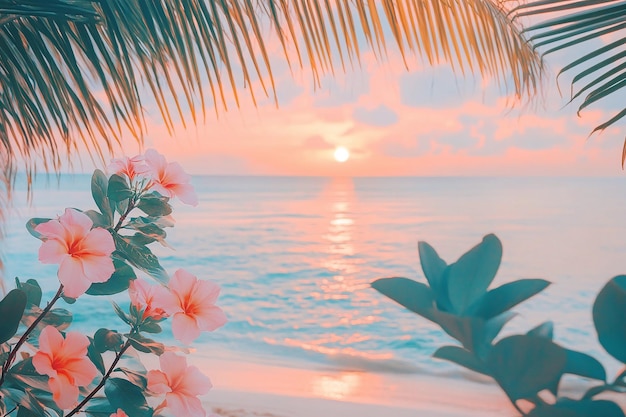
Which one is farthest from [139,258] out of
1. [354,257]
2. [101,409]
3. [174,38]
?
[354,257]

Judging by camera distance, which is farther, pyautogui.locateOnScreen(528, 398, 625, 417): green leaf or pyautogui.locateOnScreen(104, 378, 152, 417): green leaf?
Answer: pyautogui.locateOnScreen(104, 378, 152, 417): green leaf

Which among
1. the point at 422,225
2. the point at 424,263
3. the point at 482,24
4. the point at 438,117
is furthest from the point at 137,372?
the point at 438,117

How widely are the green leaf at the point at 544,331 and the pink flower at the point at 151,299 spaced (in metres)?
0.35

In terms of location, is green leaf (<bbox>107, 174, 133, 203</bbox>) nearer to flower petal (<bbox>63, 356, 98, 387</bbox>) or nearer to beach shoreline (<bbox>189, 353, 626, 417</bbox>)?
flower petal (<bbox>63, 356, 98, 387</bbox>)

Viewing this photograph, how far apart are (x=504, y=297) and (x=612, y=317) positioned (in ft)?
0.09

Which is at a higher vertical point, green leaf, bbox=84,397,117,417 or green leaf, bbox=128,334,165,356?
green leaf, bbox=128,334,165,356

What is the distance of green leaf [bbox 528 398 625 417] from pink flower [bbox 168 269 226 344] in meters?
0.34

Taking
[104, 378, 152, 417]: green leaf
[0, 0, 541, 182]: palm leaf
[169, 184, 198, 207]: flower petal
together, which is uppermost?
[0, 0, 541, 182]: palm leaf

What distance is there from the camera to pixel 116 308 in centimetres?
51

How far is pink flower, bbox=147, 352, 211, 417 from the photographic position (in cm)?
48

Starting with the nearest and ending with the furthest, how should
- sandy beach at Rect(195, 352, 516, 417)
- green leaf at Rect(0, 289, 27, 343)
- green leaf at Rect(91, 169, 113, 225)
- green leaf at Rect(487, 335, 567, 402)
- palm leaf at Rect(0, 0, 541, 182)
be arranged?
1. green leaf at Rect(487, 335, 567, 402)
2. green leaf at Rect(0, 289, 27, 343)
3. green leaf at Rect(91, 169, 113, 225)
4. palm leaf at Rect(0, 0, 541, 182)
5. sandy beach at Rect(195, 352, 516, 417)

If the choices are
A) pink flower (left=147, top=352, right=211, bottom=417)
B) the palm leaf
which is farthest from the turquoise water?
pink flower (left=147, top=352, right=211, bottom=417)

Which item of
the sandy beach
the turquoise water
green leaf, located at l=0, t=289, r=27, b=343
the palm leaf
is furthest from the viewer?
the turquoise water

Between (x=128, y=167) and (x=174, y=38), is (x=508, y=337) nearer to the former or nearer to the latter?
(x=128, y=167)
